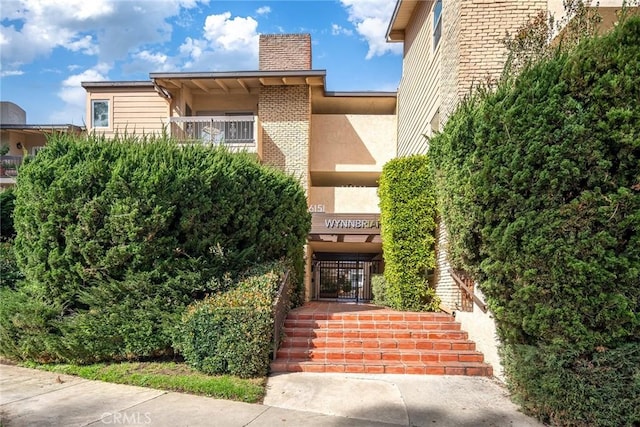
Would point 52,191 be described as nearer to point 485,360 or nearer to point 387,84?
point 485,360

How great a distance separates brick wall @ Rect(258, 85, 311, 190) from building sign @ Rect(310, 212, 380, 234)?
1.40 meters

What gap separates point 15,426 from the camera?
13.5 feet

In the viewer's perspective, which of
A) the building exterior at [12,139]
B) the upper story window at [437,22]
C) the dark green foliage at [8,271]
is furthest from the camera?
the building exterior at [12,139]

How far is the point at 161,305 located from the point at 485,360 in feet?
18.9

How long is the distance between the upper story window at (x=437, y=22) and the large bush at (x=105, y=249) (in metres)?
7.20

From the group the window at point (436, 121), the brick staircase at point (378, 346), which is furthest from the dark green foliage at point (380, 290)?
the window at point (436, 121)

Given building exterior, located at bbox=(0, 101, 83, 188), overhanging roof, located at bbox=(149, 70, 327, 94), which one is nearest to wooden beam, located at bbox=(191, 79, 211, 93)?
overhanging roof, located at bbox=(149, 70, 327, 94)

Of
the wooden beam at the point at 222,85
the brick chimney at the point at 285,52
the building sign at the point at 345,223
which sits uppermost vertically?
the brick chimney at the point at 285,52

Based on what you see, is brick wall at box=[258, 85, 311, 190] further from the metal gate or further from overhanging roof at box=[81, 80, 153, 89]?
the metal gate

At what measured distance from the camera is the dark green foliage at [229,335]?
19.6 ft

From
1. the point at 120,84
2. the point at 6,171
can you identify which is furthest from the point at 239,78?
the point at 6,171

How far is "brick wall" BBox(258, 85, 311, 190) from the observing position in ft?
47.1

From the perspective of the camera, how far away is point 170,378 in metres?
5.70

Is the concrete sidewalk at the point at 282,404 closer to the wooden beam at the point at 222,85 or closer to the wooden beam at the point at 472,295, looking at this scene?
the wooden beam at the point at 472,295
